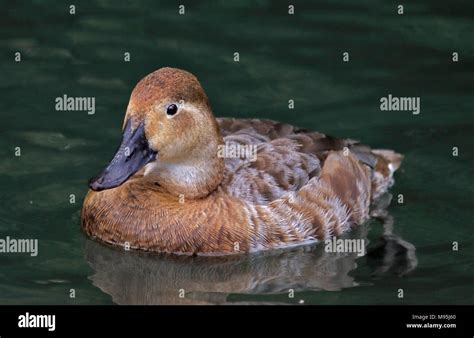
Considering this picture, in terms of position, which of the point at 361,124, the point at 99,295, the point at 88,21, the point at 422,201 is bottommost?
the point at 99,295

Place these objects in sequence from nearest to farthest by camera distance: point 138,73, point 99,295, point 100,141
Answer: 1. point 99,295
2. point 100,141
3. point 138,73

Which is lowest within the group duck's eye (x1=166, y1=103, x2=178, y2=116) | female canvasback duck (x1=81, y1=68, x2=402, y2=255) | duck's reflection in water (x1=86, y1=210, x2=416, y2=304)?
duck's reflection in water (x1=86, y1=210, x2=416, y2=304)

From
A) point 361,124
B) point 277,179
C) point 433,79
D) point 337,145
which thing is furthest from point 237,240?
point 433,79

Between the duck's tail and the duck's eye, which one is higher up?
the duck's eye

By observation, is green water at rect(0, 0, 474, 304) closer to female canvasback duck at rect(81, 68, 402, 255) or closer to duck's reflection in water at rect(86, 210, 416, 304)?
duck's reflection in water at rect(86, 210, 416, 304)

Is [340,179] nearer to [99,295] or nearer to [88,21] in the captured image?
[99,295]

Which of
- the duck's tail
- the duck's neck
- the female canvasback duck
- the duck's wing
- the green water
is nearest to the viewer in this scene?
the female canvasback duck

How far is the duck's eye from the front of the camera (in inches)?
443

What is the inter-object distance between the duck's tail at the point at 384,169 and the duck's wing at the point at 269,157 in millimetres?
510

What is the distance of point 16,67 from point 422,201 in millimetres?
4675

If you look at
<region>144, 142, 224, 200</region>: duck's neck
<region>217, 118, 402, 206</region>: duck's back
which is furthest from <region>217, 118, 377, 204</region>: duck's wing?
<region>144, 142, 224, 200</region>: duck's neck

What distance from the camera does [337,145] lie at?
12.8 meters

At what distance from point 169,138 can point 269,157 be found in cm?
115

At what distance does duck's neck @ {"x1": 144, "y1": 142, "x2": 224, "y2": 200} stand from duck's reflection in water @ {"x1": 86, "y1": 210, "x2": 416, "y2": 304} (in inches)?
23.1
